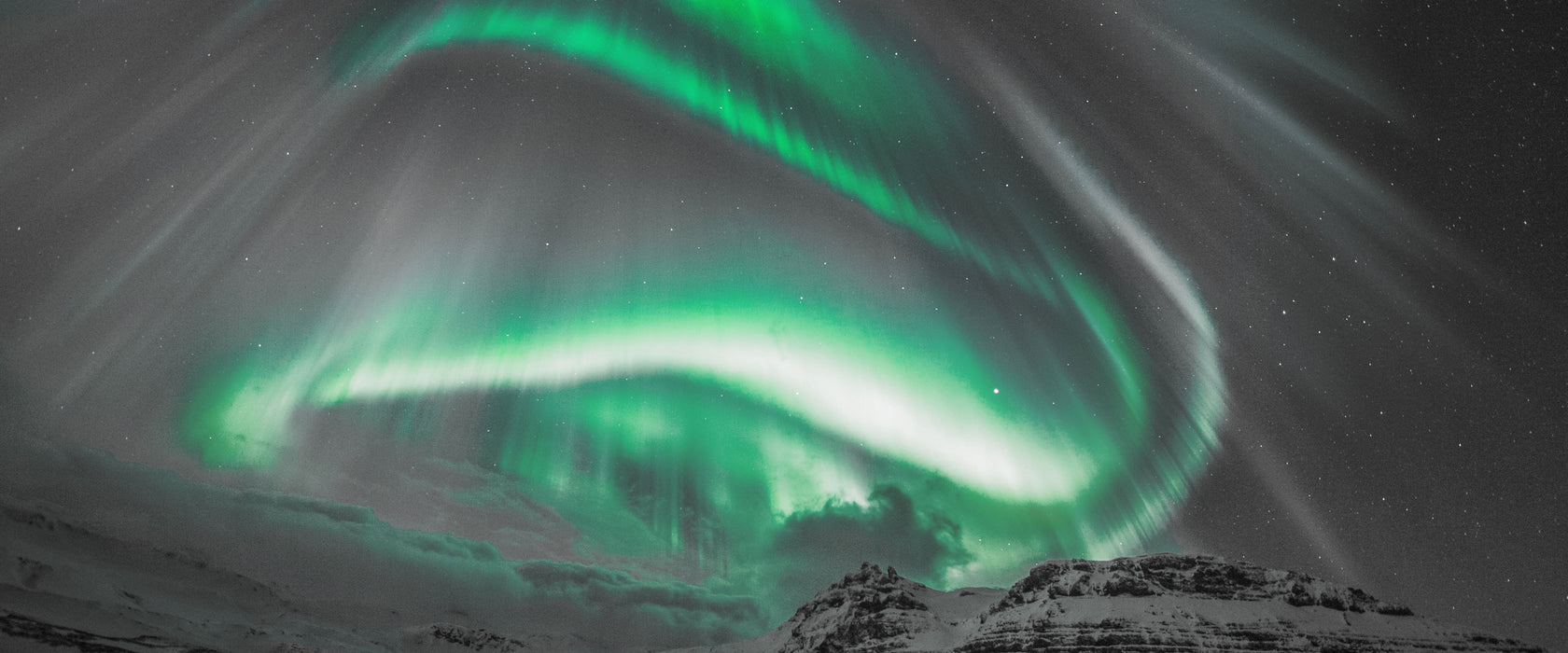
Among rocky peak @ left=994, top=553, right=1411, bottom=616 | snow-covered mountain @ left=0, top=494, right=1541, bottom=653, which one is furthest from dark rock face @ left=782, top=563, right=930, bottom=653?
rocky peak @ left=994, top=553, right=1411, bottom=616

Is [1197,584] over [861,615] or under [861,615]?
under

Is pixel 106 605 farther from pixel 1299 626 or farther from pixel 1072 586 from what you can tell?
pixel 1299 626

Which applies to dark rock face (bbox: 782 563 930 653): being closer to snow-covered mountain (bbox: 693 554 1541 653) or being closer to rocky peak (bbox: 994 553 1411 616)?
snow-covered mountain (bbox: 693 554 1541 653)

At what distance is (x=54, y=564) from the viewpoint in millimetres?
162875

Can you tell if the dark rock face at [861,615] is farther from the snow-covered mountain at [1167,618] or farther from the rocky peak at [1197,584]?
the rocky peak at [1197,584]

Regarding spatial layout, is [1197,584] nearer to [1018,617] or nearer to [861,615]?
[1018,617]

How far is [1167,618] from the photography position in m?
89.0

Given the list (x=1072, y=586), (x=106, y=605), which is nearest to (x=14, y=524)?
(x=106, y=605)

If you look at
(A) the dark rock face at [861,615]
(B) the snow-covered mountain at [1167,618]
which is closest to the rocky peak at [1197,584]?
(B) the snow-covered mountain at [1167,618]

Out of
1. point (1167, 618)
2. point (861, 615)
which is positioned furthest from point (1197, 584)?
point (861, 615)

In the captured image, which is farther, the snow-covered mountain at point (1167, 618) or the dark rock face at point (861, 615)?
the dark rock face at point (861, 615)

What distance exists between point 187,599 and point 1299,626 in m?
226

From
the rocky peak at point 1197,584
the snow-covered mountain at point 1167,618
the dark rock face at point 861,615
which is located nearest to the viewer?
the snow-covered mountain at point 1167,618

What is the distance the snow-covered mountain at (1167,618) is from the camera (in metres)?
83.4
